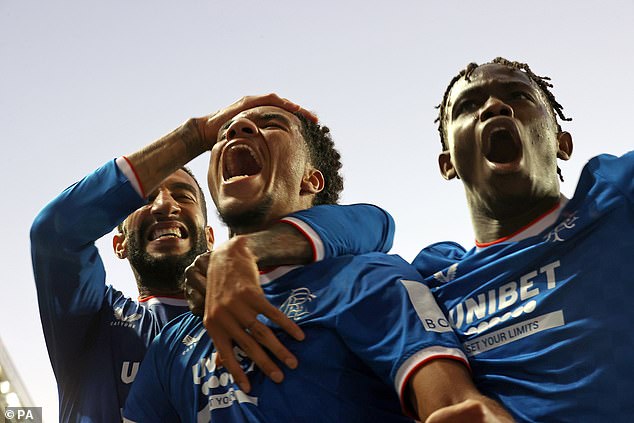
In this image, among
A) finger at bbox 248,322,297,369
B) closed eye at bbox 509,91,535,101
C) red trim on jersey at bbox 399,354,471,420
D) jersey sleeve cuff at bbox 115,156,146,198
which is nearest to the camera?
red trim on jersey at bbox 399,354,471,420

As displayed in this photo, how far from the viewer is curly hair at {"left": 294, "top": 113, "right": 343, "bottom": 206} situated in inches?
124

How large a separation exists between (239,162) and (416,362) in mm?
1248

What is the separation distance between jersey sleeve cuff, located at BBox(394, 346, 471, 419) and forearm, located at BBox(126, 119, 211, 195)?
1.59m

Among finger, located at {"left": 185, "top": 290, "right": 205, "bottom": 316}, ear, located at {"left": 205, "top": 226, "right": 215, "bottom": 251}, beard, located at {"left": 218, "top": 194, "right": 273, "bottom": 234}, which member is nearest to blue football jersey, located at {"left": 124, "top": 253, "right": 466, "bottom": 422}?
finger, located at {"left": 185, "top": 290, "right": 205, "bottom": 316}

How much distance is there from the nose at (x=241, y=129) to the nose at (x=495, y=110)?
92 cm

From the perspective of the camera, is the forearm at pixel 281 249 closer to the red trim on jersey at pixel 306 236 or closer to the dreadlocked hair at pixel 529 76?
the red trim on jersey at pixel 306 236

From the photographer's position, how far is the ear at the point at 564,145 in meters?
2.72

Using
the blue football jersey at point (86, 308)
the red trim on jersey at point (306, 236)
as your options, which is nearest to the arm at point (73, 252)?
the blue football jersey at point (86, 308)

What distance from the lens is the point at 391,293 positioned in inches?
87.3

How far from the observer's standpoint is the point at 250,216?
9.07ft

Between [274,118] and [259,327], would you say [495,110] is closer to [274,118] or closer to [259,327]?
[274,118]

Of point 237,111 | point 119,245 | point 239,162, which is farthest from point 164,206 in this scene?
point 239,162

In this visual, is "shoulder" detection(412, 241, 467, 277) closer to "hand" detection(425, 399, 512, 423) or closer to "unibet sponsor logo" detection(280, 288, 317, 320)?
"unibet sponsor logo" detection(280, 288, 317, 320)

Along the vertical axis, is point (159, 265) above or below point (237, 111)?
below
